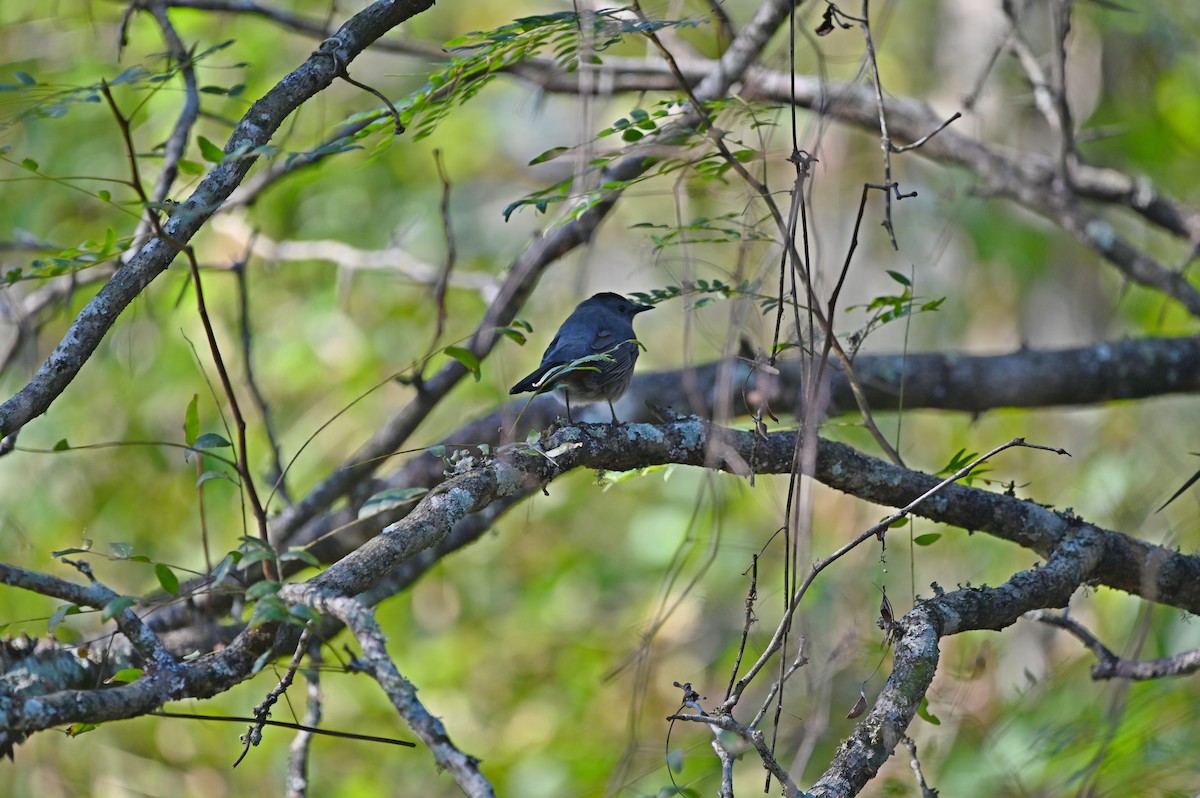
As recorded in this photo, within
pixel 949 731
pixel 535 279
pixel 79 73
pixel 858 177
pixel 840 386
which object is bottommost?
pixel 949 731

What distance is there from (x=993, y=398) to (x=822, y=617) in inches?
84.8

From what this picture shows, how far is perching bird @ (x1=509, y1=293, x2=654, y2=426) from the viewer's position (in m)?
3.81

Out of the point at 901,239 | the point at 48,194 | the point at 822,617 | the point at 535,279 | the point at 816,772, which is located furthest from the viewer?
the point at 901,239

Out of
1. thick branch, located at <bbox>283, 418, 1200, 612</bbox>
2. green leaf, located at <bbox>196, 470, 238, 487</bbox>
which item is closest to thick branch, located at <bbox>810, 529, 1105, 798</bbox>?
thick branch, located at <bbox>283, 418, 1200, 612</bbox>

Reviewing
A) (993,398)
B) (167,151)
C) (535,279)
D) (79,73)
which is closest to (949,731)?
(993,398)

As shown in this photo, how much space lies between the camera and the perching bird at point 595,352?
381 centimetres

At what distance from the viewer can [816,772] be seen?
621 centimetres

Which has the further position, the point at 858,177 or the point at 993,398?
the point at 858,177

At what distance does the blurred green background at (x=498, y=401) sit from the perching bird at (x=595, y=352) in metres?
1.07

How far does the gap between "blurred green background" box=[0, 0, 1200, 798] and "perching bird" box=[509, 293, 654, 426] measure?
107cm

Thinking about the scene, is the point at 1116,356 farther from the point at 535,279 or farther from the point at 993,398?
the point at 535,279

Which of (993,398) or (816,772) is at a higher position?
(993,398)

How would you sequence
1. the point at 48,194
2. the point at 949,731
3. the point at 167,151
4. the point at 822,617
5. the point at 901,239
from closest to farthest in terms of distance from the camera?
the point at 167,151, the point at 949,731, the point at 822,617, the point at 48,194, the point at 901,239

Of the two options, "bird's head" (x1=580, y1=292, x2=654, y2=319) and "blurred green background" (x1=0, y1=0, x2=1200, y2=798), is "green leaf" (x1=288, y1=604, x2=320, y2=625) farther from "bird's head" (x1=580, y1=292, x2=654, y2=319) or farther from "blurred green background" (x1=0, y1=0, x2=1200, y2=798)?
"blurred green background" (x1=0, y1=0, x2=1200, y2=798)
